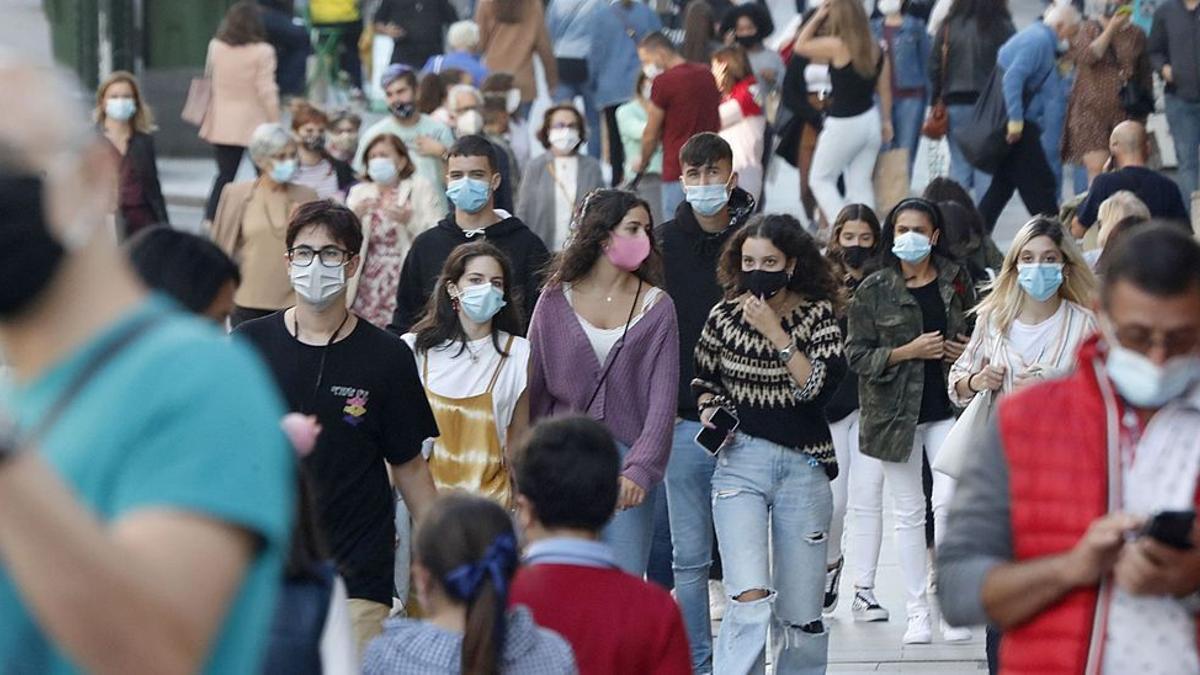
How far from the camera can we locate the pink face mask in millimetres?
8094

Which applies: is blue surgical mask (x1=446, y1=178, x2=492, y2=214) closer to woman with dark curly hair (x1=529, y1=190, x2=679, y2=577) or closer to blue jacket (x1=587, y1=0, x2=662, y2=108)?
woman with dark curly hair (x1=529, y1=190, x2=679, y2=577)

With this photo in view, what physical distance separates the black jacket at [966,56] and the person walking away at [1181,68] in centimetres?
115

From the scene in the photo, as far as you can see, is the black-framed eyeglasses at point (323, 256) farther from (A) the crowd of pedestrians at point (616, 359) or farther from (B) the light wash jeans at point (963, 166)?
(B) the light wash jeans at point (963, 166)

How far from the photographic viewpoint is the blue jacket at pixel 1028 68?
14.9 meters

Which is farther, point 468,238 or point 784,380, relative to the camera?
point 468,238

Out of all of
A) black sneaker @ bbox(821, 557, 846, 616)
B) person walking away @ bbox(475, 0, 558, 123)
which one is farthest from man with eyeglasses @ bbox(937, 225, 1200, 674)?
person walking away @ bbox(475, 0, 558, 123)

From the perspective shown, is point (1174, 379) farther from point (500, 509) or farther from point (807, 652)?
point (807, 652)

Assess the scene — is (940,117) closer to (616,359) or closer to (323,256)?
(616,359)

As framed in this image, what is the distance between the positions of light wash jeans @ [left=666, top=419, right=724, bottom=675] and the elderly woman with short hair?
4.12m

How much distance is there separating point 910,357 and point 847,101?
6.48 m

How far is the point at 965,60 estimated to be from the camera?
16.0 metres

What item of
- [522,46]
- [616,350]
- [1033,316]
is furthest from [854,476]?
[522,46]

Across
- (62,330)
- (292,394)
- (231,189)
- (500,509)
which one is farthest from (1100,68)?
(62,330)

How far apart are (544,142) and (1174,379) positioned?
393 inches
